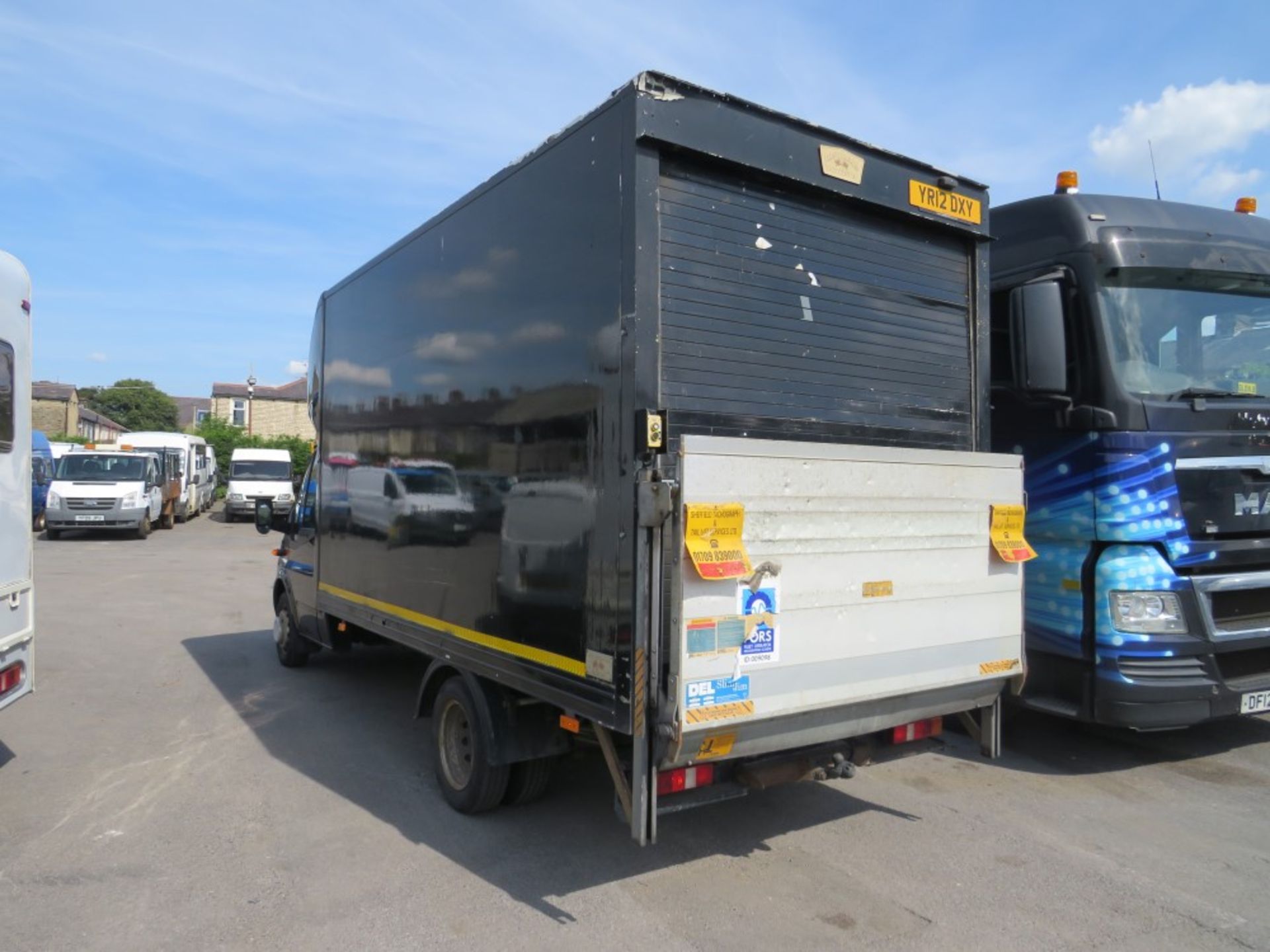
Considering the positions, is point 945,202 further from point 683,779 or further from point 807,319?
point 683,779

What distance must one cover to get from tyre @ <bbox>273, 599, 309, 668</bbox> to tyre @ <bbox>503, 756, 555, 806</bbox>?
13.4 feet

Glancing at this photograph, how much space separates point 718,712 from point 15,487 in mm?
4432

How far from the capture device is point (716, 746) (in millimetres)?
3410

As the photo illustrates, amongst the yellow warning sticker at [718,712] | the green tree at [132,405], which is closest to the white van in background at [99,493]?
the yellow warning sticker at [718,712]

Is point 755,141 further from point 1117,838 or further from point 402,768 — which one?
point 402,768

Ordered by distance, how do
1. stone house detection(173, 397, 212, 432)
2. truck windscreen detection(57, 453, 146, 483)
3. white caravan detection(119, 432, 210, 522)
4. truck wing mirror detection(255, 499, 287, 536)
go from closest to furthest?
truck wing mirror detection(255, 499, 287, 536) → truck windscreen detection(57, 453, 146, 483) → white caravan detection(119, 432, 210, 522) → stone house detection(173, 397, 212, 432)

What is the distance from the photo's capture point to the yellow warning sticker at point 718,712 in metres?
3.25

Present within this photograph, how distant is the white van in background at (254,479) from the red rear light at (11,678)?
70.8ft

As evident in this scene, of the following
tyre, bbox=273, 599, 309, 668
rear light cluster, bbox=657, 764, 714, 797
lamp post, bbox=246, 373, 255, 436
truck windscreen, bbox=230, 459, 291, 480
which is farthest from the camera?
lamp post, bbox=246, 373, 255, 436

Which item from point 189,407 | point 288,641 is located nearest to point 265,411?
point 189,407

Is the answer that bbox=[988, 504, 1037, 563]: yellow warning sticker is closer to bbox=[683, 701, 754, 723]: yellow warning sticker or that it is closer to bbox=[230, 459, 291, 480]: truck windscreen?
bbox=[683, 701, 754, 723]: yellow warning sticker

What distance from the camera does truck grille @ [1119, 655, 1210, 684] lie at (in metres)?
5.13

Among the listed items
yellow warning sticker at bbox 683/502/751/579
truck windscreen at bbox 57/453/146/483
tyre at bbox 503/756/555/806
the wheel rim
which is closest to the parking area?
tyre at bbox 503/756/555/806

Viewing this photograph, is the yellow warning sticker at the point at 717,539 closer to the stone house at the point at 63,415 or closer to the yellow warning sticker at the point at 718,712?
the yellow warning sticker at the point at 718,712
